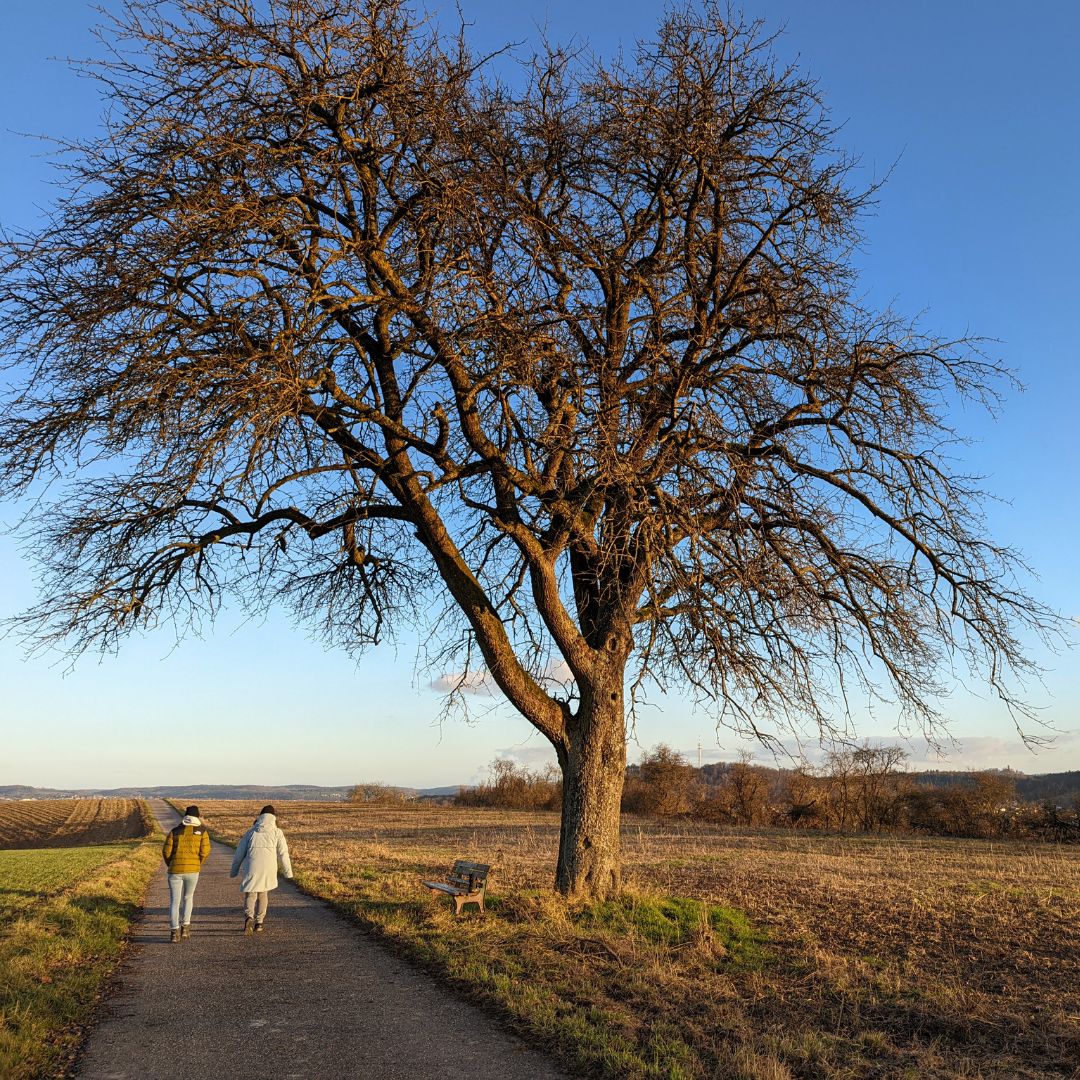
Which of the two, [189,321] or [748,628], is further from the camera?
[748,628]

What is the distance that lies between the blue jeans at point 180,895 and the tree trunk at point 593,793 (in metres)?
4.73

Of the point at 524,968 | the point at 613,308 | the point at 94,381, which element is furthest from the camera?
the point at 613,308

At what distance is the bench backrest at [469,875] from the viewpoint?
11.4 metres

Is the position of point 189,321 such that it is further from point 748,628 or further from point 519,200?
point 748,628

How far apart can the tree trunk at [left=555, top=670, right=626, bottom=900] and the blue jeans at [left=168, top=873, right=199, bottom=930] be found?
4.73 m

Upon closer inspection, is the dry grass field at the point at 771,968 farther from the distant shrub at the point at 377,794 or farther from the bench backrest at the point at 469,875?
the distant shrub at the point at 377,794

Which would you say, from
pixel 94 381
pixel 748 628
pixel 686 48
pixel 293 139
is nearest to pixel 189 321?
pixel 94 381

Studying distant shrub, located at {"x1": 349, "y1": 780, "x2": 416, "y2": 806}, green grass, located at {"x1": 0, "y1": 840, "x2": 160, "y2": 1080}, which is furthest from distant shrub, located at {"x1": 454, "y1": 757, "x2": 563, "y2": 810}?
green grass, located at {"x1": 0, "y1": 840, "x2": 160, "y2": 1080}

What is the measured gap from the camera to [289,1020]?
715cm

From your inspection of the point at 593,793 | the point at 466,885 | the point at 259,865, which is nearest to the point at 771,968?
the point at 593,793

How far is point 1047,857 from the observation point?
80.6 ft

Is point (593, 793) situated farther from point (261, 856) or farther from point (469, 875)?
point (261, 856)

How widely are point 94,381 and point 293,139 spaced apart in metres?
3.44

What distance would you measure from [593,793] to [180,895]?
544 cm
